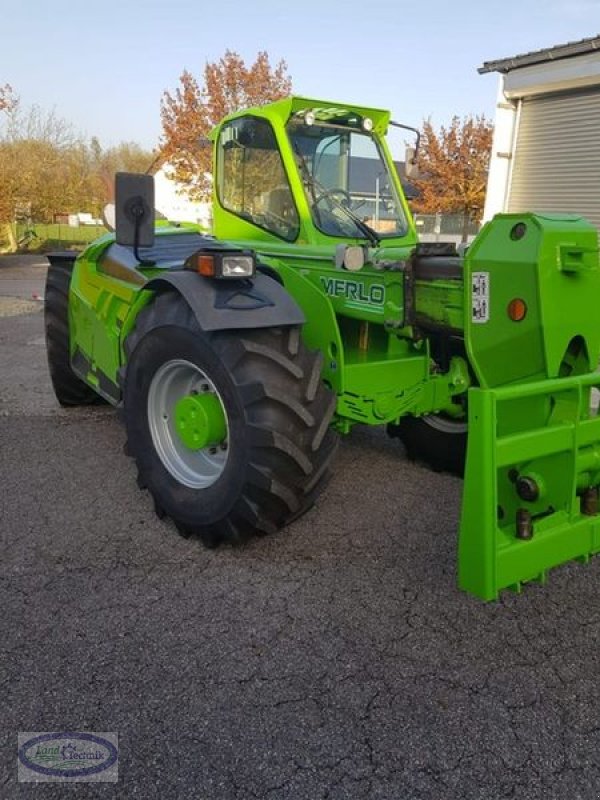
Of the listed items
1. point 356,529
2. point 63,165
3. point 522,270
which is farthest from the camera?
point 63,165

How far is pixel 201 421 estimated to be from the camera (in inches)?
132

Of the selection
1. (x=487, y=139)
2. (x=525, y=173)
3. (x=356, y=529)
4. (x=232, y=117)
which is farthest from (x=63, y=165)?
(x=356, y=529)

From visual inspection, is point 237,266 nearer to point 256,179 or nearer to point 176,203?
point 256,179

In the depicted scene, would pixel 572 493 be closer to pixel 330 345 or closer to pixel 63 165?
pixel 330 345

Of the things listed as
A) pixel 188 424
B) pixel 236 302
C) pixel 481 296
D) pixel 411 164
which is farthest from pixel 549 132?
pixel 188 424

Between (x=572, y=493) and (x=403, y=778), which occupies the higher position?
(x=572, y=493)

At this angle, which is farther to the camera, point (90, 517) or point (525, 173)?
point (525, 173)

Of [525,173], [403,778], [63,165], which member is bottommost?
[403,778]

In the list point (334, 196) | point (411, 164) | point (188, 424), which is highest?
point (411, 164)

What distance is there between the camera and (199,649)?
260 centimetres

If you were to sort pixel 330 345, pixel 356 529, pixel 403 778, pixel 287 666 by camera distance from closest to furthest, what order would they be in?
1. pixel 403 778
2. pixel 287 666
3. pixel 330 345
4. pixel 356 529

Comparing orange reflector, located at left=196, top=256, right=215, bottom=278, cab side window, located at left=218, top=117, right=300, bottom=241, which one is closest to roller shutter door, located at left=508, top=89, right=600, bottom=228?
cab side window, located at left=218, top=117, right=300, bottom=241

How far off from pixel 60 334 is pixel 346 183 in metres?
2.82

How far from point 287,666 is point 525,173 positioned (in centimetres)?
1314
